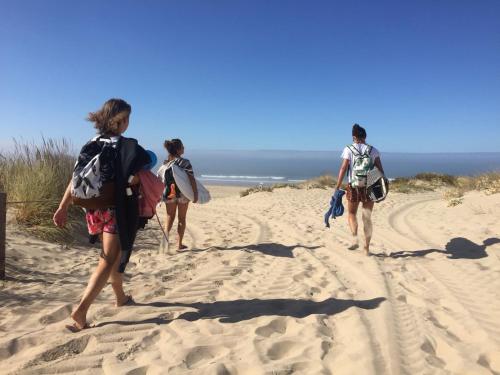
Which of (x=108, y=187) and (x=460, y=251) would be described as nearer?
(x=108, y=187)

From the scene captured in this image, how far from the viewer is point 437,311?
12.2ft

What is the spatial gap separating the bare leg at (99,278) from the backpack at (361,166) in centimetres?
392

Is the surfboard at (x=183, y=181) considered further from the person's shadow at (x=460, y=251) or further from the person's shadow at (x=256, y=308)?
the person's shadow at (x=460, y=251)

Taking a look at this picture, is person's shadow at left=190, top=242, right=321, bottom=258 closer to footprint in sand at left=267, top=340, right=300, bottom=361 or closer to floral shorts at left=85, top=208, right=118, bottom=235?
footprint in sand at left=267, top=340, right=300, bottom=361

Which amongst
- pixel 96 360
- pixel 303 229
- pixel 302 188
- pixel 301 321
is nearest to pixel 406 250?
pixel 303 229

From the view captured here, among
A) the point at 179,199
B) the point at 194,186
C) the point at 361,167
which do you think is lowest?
the point at 179,199

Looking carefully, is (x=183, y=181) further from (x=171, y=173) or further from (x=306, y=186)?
(x=306, y=186)

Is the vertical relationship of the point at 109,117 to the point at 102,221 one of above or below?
above

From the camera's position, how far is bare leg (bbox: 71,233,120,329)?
10.0 feet

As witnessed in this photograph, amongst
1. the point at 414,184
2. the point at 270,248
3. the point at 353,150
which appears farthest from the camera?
the point at 414,184

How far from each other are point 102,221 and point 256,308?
1.67 metres

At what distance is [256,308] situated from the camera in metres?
3.70

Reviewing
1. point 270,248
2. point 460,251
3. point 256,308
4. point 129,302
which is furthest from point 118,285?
point 460,251

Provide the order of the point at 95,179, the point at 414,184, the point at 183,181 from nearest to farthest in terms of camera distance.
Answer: the point at 95,179 < the point at 183,181 < the point at 414,184
